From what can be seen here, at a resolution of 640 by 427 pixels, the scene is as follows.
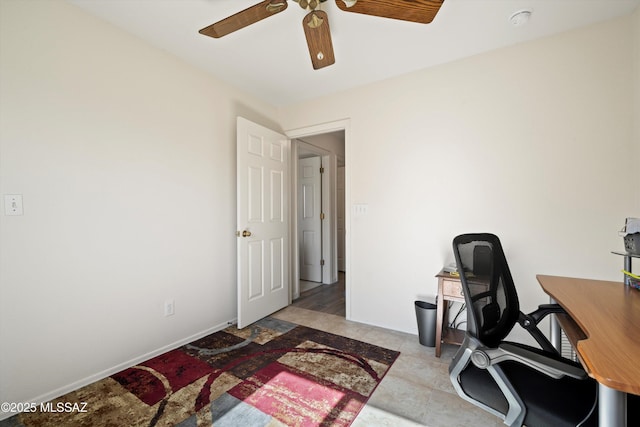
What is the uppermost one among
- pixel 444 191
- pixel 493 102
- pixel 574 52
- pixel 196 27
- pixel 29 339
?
pixel 196 27

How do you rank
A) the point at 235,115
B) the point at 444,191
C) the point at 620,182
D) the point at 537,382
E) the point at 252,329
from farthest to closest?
the point at 235,115
the point at 252,329
the point at 444,191
the point at 620,182
the point at 537,382

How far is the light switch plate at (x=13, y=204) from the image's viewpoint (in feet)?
4.82

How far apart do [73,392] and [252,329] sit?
130cm

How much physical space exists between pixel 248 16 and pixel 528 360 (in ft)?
6.50

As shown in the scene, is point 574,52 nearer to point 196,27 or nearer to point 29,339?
point 196,27

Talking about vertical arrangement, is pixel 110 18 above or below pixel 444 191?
above

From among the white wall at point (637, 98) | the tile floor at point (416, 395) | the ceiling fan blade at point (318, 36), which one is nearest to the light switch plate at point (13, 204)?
the ceiling fan blade at point (318, 36)

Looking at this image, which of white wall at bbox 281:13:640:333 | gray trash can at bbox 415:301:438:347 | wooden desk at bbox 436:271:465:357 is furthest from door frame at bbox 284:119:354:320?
wooden desk at bbox 436:271:465:357

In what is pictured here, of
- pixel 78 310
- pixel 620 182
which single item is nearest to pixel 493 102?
pixel 620 182

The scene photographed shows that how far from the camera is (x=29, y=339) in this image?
154 cm

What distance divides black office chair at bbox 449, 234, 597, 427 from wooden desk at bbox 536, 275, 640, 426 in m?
0.08

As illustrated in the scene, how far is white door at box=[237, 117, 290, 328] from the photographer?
265 centimetres

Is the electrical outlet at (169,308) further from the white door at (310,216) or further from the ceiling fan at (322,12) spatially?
the white door at (310,216)

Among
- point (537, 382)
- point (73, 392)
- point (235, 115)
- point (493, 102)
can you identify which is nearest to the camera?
point (537, 382)
